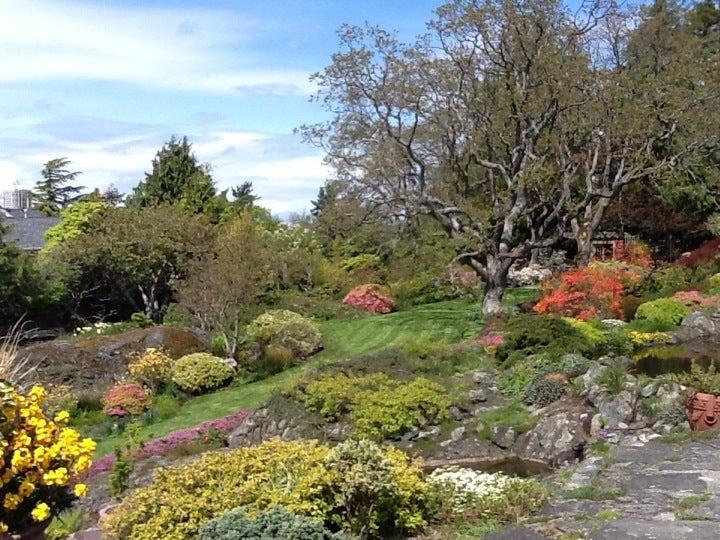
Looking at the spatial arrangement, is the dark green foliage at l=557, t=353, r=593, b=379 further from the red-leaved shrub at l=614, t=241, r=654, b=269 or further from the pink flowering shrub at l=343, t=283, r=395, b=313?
the red-leaved shrub at l=614, t=241, r=654, b=269

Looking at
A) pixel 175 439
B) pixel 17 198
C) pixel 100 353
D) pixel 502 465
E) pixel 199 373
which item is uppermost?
pixel 17 198

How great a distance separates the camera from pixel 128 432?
A: 1408cm

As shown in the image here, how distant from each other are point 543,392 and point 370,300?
45.0 ft

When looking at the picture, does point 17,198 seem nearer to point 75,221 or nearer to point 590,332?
point 75,221

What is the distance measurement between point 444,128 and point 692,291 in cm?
750

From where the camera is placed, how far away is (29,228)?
36.0 metres

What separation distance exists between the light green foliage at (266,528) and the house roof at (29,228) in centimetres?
2983

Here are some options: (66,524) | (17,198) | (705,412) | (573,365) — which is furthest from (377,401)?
(17,198)

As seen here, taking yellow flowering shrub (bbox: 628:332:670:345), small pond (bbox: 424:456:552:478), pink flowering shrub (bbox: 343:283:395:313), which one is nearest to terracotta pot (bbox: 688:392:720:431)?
small pond (bbox: 424:456:552:478)

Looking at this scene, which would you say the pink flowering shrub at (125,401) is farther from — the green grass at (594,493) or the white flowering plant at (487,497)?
the green grass at (594,493)

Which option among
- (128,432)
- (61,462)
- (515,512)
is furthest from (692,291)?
(61,462)

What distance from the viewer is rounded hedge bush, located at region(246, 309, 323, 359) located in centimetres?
1923

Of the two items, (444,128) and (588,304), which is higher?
(444,128)

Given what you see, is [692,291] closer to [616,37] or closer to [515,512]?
[616,37]
